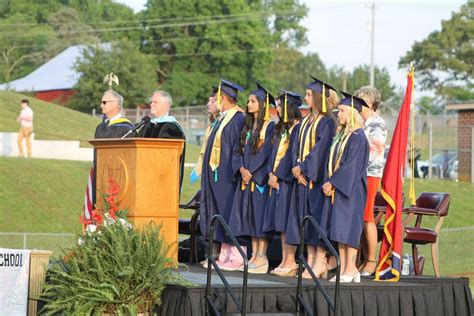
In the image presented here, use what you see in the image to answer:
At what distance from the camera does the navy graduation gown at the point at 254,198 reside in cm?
1200

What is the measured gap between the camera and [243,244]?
40.4 ft

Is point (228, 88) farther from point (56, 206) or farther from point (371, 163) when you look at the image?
point (56, 206)

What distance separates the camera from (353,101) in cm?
1129

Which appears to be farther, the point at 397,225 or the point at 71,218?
the point at 71,218

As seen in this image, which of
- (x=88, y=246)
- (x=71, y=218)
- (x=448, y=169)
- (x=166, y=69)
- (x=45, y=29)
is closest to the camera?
(x=88, y=246)

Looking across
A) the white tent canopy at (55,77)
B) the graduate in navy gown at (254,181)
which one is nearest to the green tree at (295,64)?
the white tent canopy at (55,77)

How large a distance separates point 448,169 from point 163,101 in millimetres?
27955

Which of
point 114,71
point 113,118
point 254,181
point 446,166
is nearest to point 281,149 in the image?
point 254,181

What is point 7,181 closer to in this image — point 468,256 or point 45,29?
point 468,256

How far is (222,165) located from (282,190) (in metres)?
0.82

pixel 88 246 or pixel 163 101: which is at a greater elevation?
pixel 163 101

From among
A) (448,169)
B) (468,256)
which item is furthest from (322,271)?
(448,169)

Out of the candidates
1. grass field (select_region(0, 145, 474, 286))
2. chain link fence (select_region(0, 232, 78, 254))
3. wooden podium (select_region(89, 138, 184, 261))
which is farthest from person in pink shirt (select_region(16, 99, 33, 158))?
wooden podium (select_region(89, 138, 184, 261))

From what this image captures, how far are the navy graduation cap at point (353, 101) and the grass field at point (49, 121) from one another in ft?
81.1
